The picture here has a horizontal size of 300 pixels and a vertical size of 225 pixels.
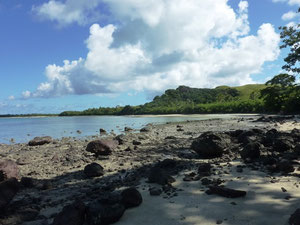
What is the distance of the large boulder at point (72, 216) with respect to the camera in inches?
175

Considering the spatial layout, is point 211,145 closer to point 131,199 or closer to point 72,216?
point 131,199

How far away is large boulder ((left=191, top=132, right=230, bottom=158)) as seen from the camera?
9570 mm

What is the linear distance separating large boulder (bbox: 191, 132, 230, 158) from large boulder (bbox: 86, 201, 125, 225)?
18.4ft

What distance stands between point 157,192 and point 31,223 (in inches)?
111

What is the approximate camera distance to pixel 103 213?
4586 mm

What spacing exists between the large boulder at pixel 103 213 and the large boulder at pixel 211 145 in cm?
562

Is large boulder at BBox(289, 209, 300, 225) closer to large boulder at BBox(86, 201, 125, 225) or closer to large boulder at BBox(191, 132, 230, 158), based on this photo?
large boulder at BBox(86, 201, 125, 225)

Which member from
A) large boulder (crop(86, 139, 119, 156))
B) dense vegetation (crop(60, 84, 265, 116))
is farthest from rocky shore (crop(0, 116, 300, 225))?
dense vegetation (crop(60, 84, 265, 116))

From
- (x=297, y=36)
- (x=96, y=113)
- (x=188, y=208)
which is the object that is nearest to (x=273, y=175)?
(x=188, y=208)

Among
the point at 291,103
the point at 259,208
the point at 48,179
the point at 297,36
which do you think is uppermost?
the point at 297,36

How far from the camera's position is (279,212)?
4.49 m

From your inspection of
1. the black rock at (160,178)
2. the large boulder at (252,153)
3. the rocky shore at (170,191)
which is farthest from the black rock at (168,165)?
the large boulder at (252,153)

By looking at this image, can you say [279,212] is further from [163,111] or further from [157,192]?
[163,111]

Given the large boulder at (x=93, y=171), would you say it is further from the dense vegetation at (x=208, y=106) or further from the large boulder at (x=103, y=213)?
the dense vegetation at (x=208, y=106)
